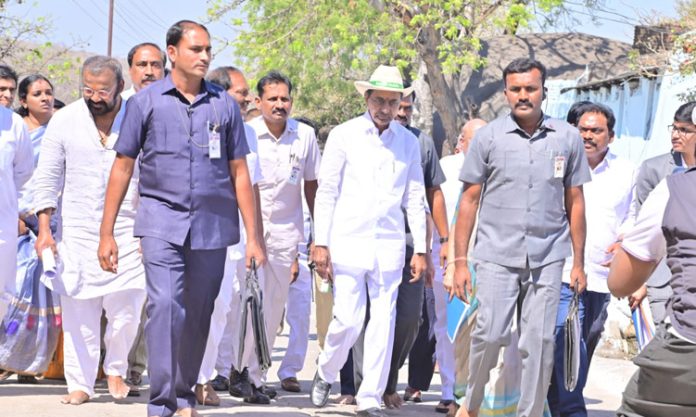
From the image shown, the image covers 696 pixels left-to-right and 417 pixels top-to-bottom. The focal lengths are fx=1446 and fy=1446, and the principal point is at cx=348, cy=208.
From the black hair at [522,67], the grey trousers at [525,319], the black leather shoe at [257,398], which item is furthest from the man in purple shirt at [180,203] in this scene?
the black leather shoe at [257,398]

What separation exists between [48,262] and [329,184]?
1.78 meters

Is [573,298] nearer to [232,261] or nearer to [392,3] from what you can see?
[232,261]

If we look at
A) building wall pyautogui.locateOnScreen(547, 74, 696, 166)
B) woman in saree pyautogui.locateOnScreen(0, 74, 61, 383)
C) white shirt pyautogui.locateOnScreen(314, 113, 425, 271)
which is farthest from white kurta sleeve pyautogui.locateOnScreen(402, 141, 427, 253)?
building wall pyautogui.locateOnScreen(547, 74, 696, 166)

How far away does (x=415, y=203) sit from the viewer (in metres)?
9.14

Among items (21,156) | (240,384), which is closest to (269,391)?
(240,384)

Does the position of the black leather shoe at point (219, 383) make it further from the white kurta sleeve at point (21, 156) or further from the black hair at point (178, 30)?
the black hair at point (178, 30)

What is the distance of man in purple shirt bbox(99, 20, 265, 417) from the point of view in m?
7.48

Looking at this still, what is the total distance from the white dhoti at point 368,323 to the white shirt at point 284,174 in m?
1.21

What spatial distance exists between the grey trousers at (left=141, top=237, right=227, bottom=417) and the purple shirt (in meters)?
0.09

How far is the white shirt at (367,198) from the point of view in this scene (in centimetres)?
888

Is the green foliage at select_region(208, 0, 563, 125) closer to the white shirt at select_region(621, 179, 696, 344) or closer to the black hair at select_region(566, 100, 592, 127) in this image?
the black hair at select_region(566, 100, 592, 127)

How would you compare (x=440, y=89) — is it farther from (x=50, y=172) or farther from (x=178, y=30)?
(x=178, y=30)

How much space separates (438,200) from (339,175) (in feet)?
2.74

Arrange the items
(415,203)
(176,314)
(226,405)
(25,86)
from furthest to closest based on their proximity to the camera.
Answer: (25,86), (226,405), (415,203), (176,314)
